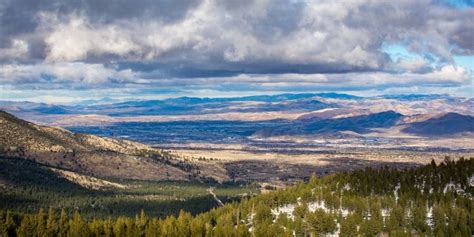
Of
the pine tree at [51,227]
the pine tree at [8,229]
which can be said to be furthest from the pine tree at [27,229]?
the pine tree at [51,227]

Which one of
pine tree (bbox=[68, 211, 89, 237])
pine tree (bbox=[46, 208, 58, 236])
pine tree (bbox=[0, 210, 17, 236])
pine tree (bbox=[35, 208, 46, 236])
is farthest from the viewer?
pine tree (bbox=[46, 208, 58, 236])

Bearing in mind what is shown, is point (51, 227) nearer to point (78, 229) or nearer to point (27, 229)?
point (27, 229)

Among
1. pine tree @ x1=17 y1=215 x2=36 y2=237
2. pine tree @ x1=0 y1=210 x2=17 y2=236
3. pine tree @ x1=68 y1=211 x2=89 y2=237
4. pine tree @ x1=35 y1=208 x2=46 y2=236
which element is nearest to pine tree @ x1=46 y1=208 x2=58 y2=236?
pine tree @ x1=35 y1=208 x2=46 y2=236

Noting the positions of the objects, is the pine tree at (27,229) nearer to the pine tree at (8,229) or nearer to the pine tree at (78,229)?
the pine tree at (8,229)

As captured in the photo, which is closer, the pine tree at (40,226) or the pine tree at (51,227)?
the pine tree at (40,226)

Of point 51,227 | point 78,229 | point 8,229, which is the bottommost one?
point 8,229

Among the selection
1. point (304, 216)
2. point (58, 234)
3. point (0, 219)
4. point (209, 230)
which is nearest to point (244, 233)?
point (209, 230)

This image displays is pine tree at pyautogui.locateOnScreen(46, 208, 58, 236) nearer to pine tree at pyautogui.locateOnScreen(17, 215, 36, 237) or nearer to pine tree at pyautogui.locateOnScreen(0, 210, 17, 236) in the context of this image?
pine tree at pyautogui.locateOnScreen(17, 215, 36, 237)

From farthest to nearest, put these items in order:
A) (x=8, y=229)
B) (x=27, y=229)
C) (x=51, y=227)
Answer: (x=51, y=227)
(x=8, y=229)
(x=27, y=229)

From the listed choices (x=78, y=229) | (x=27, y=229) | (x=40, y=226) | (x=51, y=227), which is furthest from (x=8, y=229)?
(x=78, y=229)

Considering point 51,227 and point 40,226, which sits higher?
point 40,226

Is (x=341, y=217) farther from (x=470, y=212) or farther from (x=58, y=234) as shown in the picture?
(x=58, y=234)
